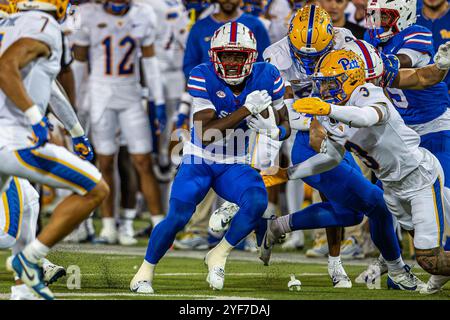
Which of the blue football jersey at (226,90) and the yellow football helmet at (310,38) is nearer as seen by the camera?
the blue football jersey at (226,90)

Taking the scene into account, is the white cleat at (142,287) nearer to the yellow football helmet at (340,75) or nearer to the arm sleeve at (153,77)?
the yellow football helmet at (340,75)

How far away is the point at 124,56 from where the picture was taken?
363 inches

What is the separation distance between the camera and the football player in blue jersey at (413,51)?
659cm

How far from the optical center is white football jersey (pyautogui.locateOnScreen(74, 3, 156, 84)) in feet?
30.1

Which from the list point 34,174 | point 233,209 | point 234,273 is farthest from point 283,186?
point 34,174

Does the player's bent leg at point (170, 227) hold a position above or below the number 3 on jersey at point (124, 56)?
above

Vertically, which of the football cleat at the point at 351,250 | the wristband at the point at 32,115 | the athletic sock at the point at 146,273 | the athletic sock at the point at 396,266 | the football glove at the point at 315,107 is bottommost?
the football cleat at the point at 351,250

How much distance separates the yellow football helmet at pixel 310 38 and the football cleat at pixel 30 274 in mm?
2418

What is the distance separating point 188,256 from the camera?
27.5 ft

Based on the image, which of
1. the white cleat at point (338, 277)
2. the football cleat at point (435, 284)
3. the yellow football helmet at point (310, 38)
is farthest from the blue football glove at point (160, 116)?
the football cleat at point (435, 284)

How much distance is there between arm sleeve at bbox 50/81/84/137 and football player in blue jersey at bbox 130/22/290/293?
71 centimetres

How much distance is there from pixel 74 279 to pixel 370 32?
243cm

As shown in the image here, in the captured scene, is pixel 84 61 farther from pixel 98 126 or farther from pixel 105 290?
pixel 105 290

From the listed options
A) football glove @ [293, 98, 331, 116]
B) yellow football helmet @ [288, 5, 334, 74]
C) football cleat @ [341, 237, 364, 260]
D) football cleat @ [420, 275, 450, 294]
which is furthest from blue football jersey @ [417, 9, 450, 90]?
football glove @ [293, 98, 331, 116]
